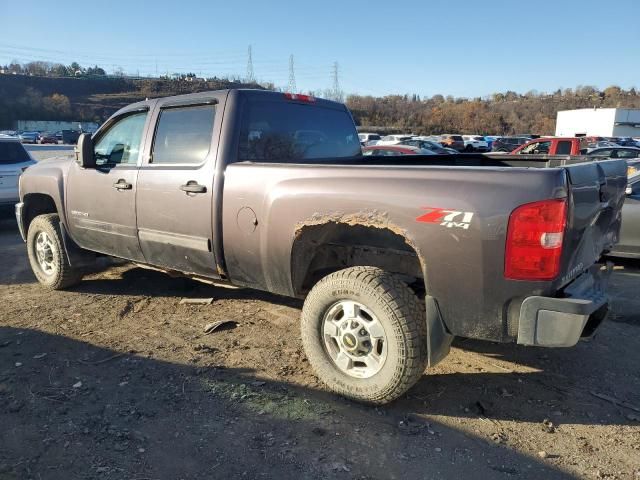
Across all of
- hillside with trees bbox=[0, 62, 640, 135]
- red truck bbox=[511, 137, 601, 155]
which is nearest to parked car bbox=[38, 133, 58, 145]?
hillside with trees bbox=[0, 62, 640, 135]

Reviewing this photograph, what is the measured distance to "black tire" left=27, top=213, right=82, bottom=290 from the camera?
5.39 metres

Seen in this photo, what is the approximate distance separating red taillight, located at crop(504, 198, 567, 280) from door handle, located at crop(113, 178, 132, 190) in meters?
3.31

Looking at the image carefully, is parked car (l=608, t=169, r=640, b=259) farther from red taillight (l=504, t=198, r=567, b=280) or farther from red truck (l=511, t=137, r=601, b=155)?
red truck (l=511, t=137, r=601, b=155)

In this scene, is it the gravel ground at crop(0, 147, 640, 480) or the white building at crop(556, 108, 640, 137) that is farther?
the white building at crop(556, 108, 640, 137)

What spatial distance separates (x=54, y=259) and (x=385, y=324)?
4128 mm

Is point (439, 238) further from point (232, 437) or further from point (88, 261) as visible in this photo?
Answer: point (88, 261)

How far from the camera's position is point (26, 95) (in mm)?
90750

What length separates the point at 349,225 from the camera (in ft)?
10.4

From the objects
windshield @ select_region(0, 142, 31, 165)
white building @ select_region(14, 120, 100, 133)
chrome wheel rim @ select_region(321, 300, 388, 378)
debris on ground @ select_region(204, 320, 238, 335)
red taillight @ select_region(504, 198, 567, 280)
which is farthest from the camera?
white building @ select_region(14, 120, 100, 133)

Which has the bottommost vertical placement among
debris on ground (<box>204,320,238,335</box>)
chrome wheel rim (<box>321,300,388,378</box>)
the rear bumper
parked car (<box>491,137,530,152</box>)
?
debris on ground (<box>204,320,238,335</box>)

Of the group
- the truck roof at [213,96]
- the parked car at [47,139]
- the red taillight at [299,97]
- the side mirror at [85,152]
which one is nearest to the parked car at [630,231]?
the truck roof at [213,96]

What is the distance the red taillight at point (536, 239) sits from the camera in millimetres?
2494

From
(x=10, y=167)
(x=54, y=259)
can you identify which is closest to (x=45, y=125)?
(x=10, y=167)

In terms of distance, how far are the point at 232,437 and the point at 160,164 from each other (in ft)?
8.01
